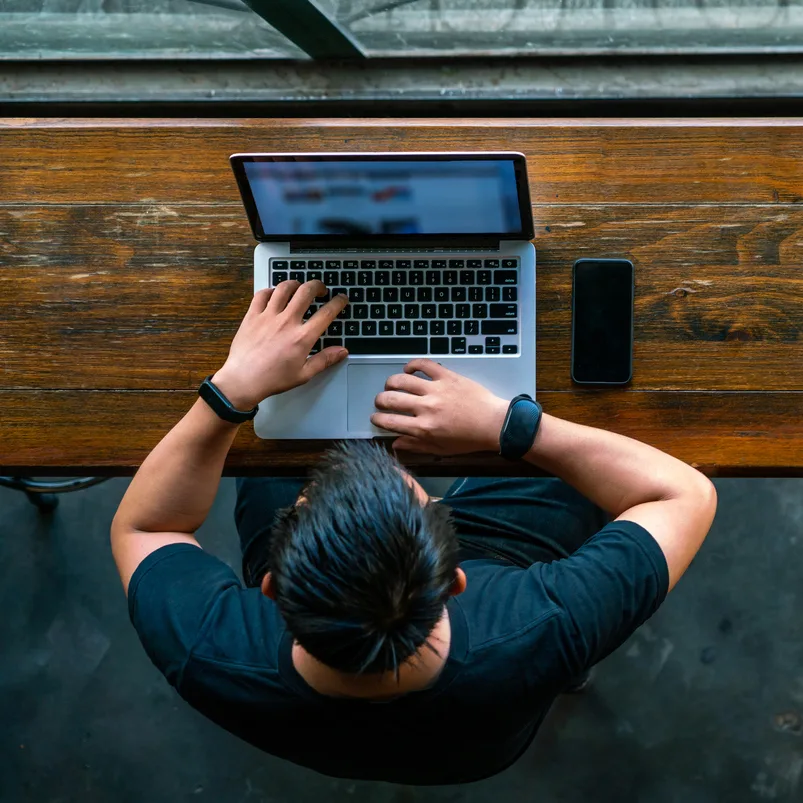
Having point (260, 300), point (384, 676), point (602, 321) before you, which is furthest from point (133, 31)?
point (384, 676)

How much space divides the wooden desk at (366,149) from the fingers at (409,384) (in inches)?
5.4

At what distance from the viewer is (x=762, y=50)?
152cm

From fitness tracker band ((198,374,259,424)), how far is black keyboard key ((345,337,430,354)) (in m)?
0.20

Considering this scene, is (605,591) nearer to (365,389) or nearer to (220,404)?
(365,389)

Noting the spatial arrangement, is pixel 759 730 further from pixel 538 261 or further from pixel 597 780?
pixel 538 261

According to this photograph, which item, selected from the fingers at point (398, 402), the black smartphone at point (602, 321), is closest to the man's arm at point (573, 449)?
the fingers at point (398, 402)

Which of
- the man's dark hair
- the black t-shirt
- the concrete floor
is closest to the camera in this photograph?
the man's dark hair

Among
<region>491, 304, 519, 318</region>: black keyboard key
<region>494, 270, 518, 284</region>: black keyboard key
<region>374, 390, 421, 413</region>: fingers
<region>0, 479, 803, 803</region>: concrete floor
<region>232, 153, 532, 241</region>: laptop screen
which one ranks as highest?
<region>232, 153, 532, 241</region>: laptop screen

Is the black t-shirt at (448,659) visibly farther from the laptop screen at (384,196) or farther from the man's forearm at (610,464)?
the laptop screen at (384,196)

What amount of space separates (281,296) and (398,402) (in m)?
0.24

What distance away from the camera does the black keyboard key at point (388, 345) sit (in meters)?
1.15

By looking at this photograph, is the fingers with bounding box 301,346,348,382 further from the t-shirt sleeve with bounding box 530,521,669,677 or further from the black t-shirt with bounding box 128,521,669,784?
the t-shirt sleeve with bounding box 530,521,669,677

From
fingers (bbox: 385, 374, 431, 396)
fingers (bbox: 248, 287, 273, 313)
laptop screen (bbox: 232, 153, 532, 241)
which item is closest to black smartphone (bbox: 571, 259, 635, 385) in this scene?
laptop screen (bbox: 232, 153, 532, 241)

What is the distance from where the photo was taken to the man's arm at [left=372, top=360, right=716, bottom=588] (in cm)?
105
